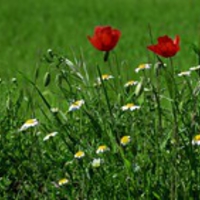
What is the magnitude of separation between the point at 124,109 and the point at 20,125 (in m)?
0.56

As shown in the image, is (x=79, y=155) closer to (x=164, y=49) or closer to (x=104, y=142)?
(x=104, y=142)

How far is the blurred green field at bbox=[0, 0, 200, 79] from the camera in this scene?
9.81 meters

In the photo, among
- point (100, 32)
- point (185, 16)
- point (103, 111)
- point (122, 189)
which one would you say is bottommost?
point (185, 16)

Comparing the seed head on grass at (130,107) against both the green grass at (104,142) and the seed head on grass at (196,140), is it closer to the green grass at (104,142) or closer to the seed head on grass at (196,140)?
the green grass at (104,142)

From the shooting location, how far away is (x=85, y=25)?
1268cm

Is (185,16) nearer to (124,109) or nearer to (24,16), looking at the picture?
(24,16)

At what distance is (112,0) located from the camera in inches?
621

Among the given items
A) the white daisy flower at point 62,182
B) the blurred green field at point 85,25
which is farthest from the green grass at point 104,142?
the blurred green field at point 85,25

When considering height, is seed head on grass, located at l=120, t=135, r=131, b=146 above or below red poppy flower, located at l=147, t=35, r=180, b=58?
below

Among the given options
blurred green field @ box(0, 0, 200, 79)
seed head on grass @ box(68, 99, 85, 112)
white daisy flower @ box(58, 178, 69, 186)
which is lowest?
blurred green field @ box(0, 0, 200, 79)

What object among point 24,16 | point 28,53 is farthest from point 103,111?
point 24,16

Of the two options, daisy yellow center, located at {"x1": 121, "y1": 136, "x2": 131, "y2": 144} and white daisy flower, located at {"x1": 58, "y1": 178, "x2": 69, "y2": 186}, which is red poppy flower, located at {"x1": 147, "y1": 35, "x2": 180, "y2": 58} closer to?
daisy yellow center, located at {"x1": 121, "y1": 136, "x2": 131, "y2": 144}

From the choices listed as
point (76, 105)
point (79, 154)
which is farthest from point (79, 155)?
point (76, 105)

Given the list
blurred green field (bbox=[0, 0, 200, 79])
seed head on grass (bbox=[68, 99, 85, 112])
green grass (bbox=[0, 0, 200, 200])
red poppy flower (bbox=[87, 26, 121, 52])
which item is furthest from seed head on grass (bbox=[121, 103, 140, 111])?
blurred green field (bbox=[0, 0, 200, 79])
